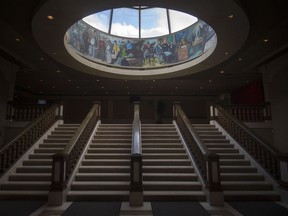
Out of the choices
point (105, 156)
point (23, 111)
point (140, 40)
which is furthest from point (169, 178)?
point (140, 40)

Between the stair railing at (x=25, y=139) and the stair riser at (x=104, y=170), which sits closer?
the stair railing at (x=25, y=139)

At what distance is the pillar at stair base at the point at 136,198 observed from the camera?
5859 millimetres

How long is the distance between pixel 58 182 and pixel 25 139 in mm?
3155

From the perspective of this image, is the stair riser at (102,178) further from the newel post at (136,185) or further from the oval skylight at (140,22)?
the oval skylight at (140,22)

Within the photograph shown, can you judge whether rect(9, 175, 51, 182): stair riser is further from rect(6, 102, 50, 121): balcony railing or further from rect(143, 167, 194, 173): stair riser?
rect(6, 102, 50, 121): balcony railing

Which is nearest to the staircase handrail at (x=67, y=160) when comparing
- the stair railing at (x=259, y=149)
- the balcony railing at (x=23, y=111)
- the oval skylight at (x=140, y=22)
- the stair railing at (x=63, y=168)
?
the stair railing at (x=63, y=168)

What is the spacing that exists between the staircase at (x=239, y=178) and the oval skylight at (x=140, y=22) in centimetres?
876

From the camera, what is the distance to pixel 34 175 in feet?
23.3

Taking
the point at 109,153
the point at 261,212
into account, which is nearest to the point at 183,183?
the point at 261,212

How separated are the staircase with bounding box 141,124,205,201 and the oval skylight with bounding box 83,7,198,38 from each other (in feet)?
27.1

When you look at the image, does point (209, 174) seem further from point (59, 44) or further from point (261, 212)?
point (59, 44)

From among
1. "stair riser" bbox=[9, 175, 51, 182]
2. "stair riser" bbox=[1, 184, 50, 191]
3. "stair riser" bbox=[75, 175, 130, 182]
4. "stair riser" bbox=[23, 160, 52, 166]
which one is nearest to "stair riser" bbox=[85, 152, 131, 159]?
"stair riser" bbox=[75, 175, 130, 182]

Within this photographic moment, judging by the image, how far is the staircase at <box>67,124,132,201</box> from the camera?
6.30m

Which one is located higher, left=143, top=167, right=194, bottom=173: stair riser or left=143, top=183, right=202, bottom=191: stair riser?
left=143, top=167, right=194, bottom=173: stair riser
